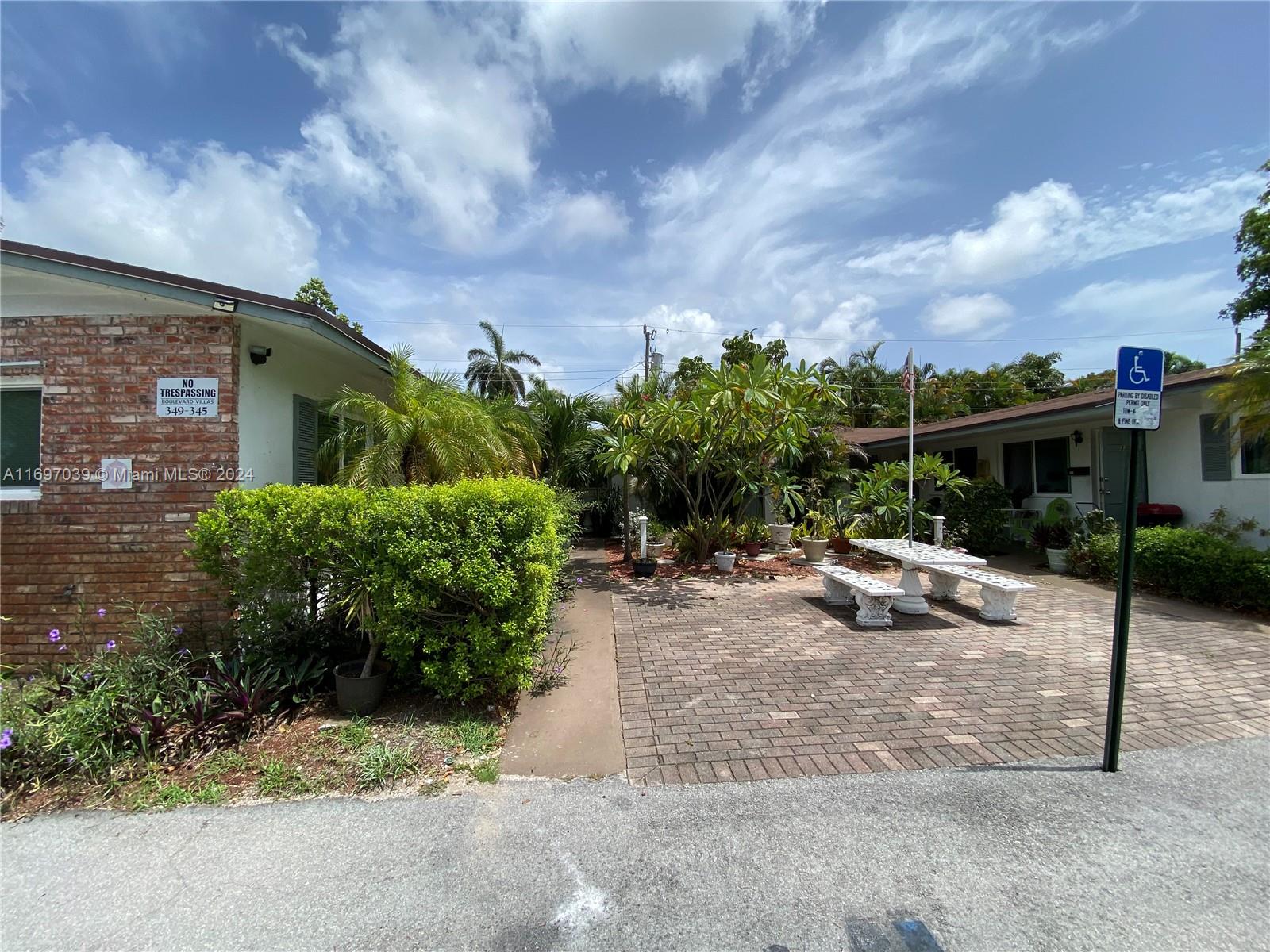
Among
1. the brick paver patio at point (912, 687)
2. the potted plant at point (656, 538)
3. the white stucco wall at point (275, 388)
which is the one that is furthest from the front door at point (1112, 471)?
the white stucco wall at point (275, 388)

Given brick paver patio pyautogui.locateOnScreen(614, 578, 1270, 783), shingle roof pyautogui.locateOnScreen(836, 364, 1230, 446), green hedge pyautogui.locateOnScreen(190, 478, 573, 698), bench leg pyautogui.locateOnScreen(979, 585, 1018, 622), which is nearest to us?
brick paver patio pyautogui.locateOnScreen(614, 578, 1270, 783)

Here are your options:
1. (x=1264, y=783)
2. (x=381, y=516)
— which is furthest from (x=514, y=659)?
(x=1264, y=783)

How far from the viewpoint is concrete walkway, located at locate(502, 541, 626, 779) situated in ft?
11.3

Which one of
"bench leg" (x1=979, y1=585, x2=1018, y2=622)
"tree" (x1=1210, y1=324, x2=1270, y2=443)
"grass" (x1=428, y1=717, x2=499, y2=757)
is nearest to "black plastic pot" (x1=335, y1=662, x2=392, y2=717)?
"grass" (x1=428, y1=717, x2=499, y2=757)

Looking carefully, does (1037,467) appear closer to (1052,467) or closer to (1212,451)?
(1052,467)

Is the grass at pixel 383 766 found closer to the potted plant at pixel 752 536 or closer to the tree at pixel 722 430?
the tree at pixel 722 430

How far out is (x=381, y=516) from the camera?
397 cm

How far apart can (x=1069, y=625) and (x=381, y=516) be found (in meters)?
7.41

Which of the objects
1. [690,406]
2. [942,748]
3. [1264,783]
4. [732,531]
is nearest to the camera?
[1264,783]

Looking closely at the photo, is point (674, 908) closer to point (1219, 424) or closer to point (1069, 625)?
point (1069, 625)

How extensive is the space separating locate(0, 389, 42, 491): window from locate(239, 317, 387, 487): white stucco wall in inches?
71.3

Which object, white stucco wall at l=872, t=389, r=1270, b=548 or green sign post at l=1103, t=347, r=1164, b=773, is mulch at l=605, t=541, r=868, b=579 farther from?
green sign post at l=1103, t=347, r=1164, b=773

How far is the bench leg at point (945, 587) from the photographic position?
756 cm

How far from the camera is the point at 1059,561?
9.52 meters
